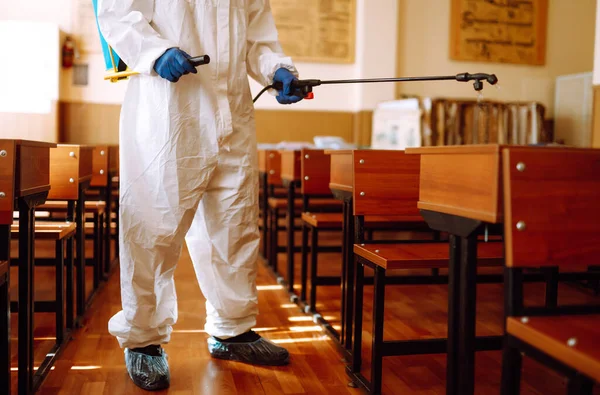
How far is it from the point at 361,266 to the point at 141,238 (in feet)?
2.26

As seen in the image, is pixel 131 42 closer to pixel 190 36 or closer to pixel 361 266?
pixel 190 36

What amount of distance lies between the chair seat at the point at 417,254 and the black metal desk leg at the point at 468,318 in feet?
1.19

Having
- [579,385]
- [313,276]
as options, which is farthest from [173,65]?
[313,276]

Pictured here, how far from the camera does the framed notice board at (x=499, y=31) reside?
253 inches

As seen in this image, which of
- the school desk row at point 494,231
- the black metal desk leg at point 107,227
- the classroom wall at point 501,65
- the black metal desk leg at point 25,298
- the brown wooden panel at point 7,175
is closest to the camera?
the school desk row at point 494,231

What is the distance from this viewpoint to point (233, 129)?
196 cm

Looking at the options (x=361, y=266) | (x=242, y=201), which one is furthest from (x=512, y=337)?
(x=242, y=201)

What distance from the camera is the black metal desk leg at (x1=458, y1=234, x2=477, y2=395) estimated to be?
4.30 ft

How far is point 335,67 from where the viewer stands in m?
6.32

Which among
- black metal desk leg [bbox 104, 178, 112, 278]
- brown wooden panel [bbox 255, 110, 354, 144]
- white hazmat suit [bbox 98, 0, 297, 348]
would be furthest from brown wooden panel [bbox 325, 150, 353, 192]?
brown wooden panel [bbox 255, 110, 354, 144]

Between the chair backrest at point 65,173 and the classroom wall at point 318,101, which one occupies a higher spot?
the classroom wall at point 318,101

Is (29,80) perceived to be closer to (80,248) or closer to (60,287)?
(80,248)

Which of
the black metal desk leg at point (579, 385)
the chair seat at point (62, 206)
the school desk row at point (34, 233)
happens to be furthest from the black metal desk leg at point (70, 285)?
the black metal desk leg at point (579, 385)

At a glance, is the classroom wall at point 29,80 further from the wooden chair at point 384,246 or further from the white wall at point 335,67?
the wooden chair at point 384,246
